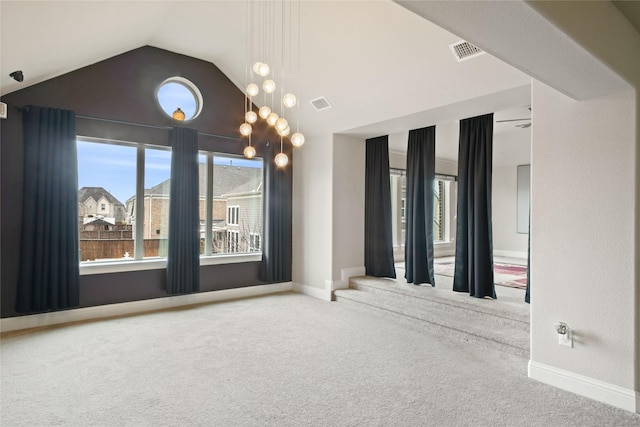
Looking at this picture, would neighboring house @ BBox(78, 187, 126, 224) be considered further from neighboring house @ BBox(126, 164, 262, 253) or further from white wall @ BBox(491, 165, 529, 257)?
white wall @ BBox(491, 165, 529, 257)

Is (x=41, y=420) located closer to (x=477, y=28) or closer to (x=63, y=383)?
(x=63, y=383)

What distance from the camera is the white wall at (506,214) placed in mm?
9062

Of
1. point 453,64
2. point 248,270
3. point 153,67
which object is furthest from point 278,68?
point 248,270

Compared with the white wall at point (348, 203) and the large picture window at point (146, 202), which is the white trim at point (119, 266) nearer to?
the large picture window at point (146, 202)

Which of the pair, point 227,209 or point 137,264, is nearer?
point 137,264

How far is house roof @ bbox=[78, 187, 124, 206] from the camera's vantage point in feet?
15.9

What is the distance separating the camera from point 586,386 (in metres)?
2.84

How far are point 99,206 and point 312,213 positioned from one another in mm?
3049

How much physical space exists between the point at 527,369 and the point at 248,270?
4156mm

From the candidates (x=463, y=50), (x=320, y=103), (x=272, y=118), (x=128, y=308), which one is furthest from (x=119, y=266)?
(x=463, y=50)

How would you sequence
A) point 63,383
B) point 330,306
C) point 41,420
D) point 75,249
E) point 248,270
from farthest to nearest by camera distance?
point 248,270
point 330,306
point 75,249
point 63,383
point 41,420

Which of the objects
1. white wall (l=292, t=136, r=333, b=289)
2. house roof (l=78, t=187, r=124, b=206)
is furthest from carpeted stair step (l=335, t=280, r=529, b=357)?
house roof (l=78, t=187, r=124, b=206)

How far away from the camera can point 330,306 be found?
5.39 m

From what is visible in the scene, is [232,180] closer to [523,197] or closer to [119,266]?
[119,266]
